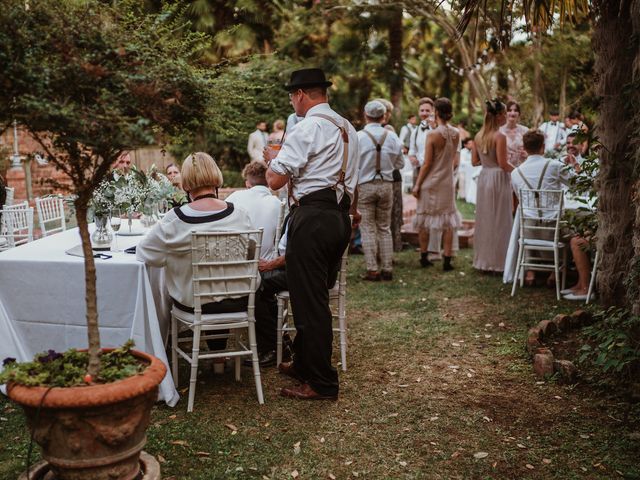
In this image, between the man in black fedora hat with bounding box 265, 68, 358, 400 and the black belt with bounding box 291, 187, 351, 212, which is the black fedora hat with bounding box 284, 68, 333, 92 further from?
the black belt with bounding box 291, 187, 351, 212

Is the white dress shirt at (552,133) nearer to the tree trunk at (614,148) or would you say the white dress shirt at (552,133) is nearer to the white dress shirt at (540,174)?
the white dress shirt at (540,174)

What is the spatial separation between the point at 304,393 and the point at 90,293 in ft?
6.01

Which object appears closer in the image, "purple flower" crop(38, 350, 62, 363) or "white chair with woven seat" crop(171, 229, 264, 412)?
"purple flower" crop(38, 350, 62, 363)

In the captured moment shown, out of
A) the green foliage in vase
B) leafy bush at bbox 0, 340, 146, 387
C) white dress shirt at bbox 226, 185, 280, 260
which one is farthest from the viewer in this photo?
white dress shirt at bbox 226, 185, 280, 260

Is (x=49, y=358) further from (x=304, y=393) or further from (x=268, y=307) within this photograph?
(x=268, y=307)

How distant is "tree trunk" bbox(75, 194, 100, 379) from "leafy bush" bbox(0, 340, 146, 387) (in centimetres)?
6

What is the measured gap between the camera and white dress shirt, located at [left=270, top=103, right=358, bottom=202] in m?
4.25

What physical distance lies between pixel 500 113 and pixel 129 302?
16.5 feet

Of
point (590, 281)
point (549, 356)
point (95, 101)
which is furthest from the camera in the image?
point (590, 281)

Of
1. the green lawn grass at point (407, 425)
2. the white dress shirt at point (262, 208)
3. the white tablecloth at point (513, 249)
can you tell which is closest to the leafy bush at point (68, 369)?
the green lawn grass at point (407, 425)

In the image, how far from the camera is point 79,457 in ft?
9.41

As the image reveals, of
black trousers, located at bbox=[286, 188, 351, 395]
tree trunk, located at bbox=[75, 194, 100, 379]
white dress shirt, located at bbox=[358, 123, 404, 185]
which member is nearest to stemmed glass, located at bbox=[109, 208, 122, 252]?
black trousers, located at bbox=[286, 188, 351, 395]

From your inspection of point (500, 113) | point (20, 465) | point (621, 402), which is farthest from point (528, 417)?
point (500, 113)

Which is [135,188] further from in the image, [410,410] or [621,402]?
[621,402]
